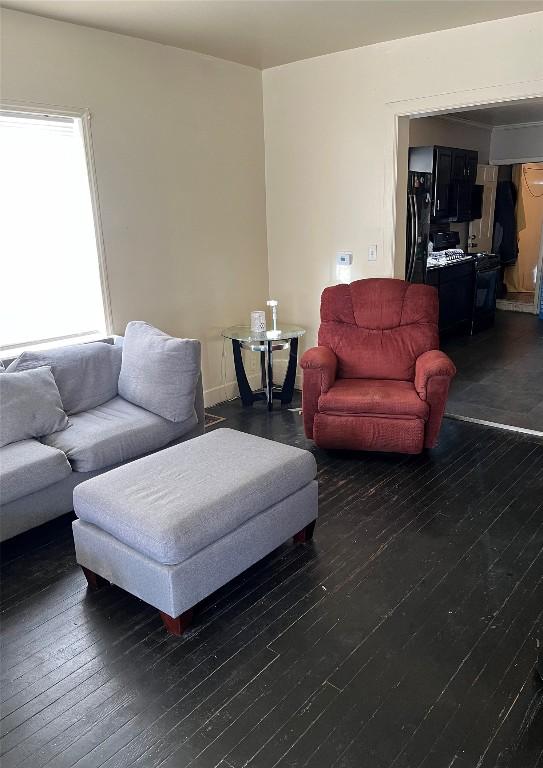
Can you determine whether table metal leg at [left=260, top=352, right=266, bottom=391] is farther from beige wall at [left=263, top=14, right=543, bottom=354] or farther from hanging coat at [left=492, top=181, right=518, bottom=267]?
hanging coat at [left=492, top=181, right=518, bottom=267]

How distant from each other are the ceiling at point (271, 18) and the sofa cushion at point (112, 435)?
219cm

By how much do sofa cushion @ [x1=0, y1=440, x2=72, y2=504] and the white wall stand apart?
7.48m

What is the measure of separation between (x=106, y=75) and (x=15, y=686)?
11.1ft

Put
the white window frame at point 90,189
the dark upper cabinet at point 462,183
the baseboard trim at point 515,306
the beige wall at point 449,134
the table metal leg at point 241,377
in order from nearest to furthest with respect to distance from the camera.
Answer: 1. the white window frame at point 90,189
2. the table metal leg at point 241,377
3. the beige wall at point 449,134
4. the dark upper cabinet at point 462,183
5. the baseboard trim at point 515,306

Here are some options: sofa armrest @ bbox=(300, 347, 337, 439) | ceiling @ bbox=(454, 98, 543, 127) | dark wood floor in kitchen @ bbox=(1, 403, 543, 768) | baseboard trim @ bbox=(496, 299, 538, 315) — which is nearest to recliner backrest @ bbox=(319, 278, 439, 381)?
sofa armrest @ bbox=(300, 347, 337, 439)

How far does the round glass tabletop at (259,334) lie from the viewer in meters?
4.31

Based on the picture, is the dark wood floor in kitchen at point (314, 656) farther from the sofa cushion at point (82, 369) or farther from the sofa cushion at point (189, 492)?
the sofa cushion at point (82, 369)

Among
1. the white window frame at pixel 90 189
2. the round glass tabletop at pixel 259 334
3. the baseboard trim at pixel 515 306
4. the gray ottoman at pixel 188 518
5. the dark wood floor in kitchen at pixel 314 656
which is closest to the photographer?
the dark wood floor in kitchen at pixel 314 656

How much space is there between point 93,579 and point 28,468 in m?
0.62

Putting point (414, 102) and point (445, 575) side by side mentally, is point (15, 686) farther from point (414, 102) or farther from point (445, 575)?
point (414, 102)

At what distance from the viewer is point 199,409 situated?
3.72 metres

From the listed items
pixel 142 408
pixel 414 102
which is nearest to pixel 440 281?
pixel 414 102

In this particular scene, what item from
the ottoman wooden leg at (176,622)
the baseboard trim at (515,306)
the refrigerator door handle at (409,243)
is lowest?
the ottoman wooden leg at (176,622)

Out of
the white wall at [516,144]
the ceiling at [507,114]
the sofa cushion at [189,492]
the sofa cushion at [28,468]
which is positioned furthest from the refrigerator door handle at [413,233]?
the sofa cushion at [28,468]
